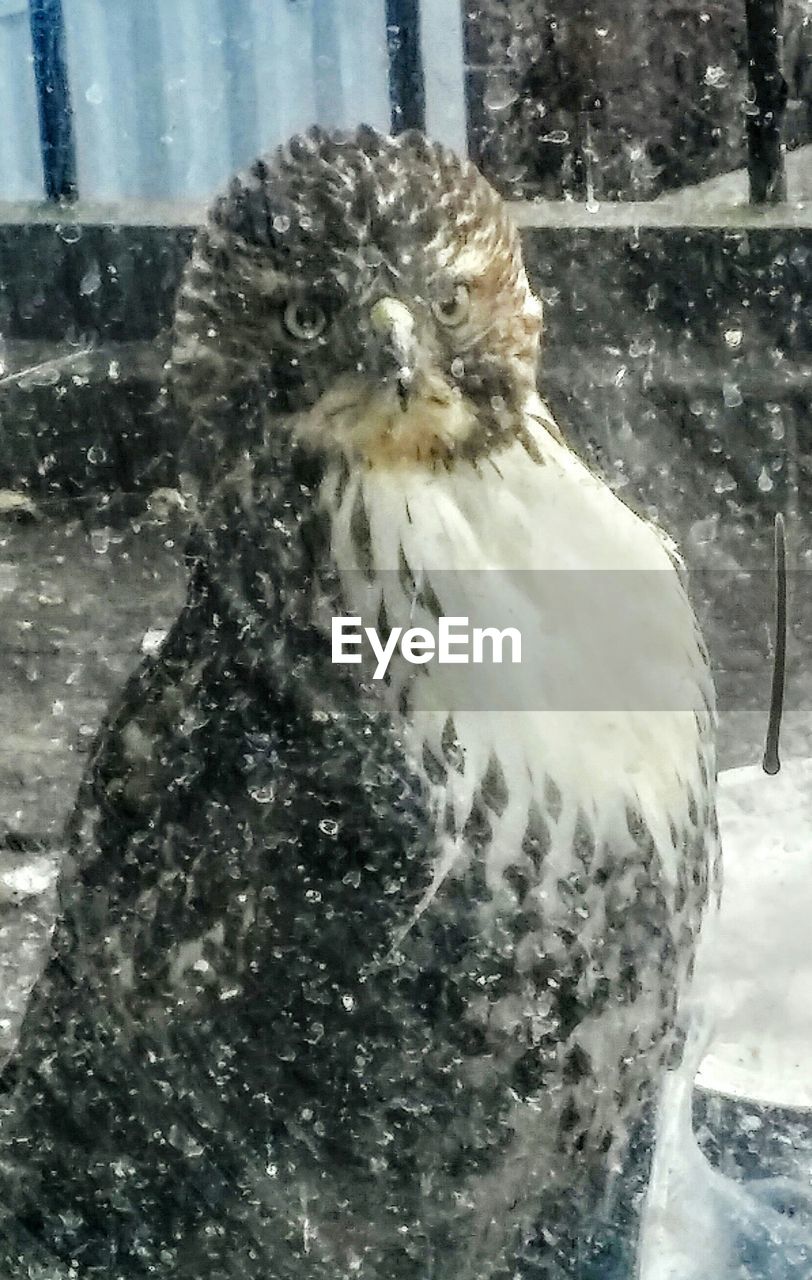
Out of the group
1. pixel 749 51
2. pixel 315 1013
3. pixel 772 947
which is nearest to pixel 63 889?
pixel 315 1013

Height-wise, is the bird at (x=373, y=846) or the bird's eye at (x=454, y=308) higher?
the bird's eye at (x=454, y=308)

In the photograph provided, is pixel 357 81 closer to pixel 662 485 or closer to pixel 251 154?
pixel 251 154

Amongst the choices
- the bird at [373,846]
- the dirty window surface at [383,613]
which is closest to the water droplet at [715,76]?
the dirty window surface at [383,613]

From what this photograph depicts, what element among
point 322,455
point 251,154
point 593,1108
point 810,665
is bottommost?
point 593,1108

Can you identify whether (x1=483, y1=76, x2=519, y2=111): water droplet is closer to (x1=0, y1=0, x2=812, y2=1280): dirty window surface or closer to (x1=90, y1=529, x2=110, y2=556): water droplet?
(x1=0, y1=0, x2=812, y2=1280): dirty window surface

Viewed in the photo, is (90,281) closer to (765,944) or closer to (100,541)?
(100,541)

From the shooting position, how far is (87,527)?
59cm

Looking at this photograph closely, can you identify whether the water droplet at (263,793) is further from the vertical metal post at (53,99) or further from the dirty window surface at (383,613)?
the vertical metal post at (53,99)

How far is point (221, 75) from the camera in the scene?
0.53 meters

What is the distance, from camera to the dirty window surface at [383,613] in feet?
1.70

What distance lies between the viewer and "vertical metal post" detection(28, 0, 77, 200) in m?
0.54

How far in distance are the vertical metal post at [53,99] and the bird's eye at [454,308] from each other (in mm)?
183

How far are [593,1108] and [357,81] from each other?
0.43 meters

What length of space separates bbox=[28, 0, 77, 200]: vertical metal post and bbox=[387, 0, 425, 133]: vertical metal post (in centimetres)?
13
